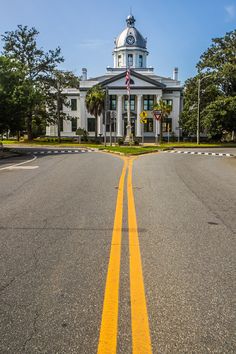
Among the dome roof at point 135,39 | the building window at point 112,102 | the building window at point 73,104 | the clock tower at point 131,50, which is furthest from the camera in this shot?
the dome roof at point 135,39

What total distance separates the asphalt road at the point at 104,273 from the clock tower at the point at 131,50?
3055 inches

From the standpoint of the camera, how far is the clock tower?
8212cm

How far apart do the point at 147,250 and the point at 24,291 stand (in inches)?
70.3

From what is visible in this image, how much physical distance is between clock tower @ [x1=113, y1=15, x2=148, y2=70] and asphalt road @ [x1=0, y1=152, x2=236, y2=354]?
77.6 metres

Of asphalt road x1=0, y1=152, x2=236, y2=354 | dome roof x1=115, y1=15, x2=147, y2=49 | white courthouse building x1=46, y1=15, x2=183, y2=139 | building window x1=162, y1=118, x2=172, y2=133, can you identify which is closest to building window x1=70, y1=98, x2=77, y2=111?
white courthouse building x1=46, y1=15, x2=183, y2=139

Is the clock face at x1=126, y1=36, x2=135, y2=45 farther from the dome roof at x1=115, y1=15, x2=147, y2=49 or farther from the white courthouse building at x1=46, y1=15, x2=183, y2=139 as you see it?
the white courthouse building at x1=46, y1=15, x2=183, y2=139

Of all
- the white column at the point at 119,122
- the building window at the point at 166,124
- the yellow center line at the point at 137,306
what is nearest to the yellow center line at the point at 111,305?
the yellow center line at the point at 137,306

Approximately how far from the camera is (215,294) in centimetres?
354

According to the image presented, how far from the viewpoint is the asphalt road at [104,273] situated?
111 inches

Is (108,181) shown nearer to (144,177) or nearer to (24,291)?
(144,177)

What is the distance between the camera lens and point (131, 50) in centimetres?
8231

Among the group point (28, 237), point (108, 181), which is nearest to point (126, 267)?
point (28, 237)

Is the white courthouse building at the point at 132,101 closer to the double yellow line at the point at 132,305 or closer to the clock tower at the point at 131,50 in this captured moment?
the clock tower at the point at 131,50

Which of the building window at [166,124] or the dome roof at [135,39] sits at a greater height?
the dome roof at [135,39]
